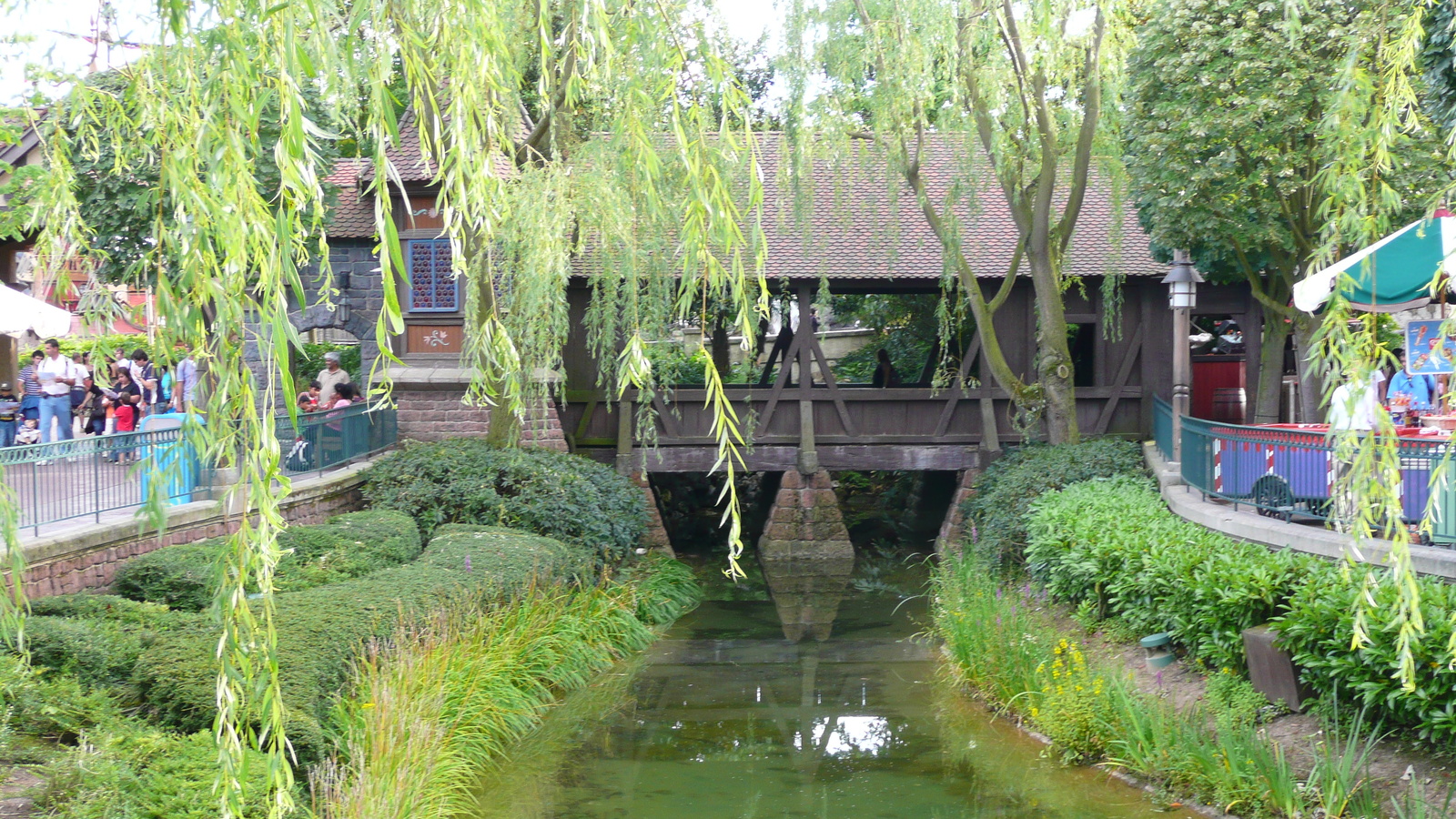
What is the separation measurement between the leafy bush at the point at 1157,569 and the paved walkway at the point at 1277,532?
156 millimetres

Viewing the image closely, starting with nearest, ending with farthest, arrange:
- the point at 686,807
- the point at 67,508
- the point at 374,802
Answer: the point at 374,802, the point at 686,807, the point at 67,508

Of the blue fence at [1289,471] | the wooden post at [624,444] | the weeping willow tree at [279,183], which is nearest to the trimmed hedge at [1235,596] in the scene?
the blue fence at [1289,471]

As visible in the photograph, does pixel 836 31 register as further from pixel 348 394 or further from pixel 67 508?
pixel 67 508

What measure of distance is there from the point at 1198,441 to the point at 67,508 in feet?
28.8

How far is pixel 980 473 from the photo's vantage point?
1505 centimetres

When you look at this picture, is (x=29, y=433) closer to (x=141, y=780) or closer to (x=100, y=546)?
(x=100, y=546)

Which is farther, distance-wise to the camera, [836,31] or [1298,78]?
[836,31]

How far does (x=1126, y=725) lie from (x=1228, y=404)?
11.4 metres

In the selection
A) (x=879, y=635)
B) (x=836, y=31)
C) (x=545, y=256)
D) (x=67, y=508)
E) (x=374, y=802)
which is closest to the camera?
(x=374, y=802)

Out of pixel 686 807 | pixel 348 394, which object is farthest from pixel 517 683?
pixel 348 394

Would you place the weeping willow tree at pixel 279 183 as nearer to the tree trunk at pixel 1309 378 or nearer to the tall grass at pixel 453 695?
the tall grass at pixel 453 695

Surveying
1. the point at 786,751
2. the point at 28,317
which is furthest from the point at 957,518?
the point at 28,317

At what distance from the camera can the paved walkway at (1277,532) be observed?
668 cm

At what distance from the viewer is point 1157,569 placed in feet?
26.9
